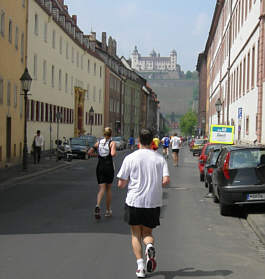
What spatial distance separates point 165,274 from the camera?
683 cm

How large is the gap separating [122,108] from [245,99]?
60.5 meters

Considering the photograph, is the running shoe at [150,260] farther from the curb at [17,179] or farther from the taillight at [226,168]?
the curb at [17,179]

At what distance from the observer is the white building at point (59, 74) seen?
40.3 m

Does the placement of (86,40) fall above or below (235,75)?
above

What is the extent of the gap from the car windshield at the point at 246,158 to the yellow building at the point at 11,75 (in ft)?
57.6

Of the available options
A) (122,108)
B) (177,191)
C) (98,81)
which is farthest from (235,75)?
(122,108)

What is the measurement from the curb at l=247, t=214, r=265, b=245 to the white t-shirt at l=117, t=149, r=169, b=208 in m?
3.12

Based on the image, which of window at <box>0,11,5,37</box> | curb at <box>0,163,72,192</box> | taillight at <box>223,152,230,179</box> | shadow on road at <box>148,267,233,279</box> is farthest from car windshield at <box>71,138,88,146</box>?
shadow on road at <box>148,267,233,279</box>

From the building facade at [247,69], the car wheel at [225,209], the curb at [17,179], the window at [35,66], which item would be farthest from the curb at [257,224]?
the window at [35,66]

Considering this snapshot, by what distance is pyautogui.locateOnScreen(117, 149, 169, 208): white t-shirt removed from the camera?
6.71 metres

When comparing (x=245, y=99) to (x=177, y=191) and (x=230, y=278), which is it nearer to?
(x=177, y=191)

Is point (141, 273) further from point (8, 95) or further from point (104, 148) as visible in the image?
point (8, 95)

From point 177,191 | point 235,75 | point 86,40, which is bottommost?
point 177,191

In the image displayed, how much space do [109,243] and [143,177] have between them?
2.31 metres
